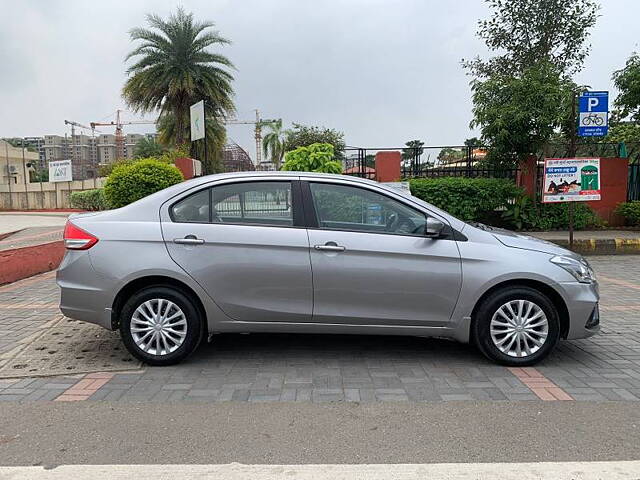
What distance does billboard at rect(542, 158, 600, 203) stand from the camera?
33.3ft

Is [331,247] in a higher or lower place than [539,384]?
higher

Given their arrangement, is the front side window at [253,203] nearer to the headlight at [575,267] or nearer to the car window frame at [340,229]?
the car window frame at [340,229]

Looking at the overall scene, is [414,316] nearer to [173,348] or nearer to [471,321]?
[471,321]

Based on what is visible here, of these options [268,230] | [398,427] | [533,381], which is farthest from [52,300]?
[533,381]

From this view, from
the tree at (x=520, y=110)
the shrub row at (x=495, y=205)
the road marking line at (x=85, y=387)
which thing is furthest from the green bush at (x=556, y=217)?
the road marking line at (x=85, y=387)

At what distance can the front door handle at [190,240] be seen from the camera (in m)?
4.34

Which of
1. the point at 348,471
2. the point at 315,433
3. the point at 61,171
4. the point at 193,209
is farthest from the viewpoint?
the point at 61,171

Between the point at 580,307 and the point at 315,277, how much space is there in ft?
7.37

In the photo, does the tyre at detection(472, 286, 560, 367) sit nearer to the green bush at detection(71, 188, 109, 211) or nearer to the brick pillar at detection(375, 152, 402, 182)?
the brick pillar at detection(375, 152, 402, 182)

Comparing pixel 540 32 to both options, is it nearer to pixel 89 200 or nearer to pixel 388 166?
pixel 388 166

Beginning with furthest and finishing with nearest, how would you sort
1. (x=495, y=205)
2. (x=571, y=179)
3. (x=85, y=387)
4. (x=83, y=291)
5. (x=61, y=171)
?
1. (x=61, y=171)
2. (x=495, y=205)
3. (x=571, y=179)
4. (x=83, y=291)
5. (x=85, y=387)

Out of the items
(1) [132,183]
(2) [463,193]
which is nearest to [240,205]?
(1) [132,183]

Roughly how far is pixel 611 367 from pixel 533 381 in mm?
884

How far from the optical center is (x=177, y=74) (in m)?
24.1
